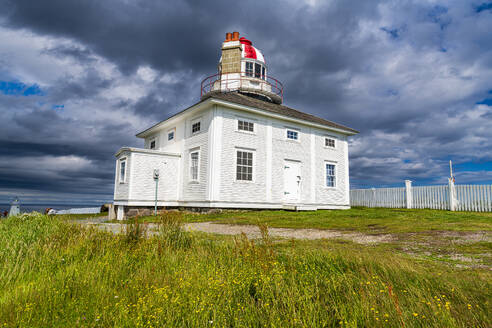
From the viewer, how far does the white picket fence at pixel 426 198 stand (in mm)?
17281

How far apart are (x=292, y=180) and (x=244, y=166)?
371cm

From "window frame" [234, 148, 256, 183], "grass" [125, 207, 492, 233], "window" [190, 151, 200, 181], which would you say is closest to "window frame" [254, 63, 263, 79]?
"window frame" [234, 148, 256, 183]

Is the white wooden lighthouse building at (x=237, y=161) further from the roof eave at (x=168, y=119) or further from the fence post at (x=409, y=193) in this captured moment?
the fence post at (x=409, y=193)

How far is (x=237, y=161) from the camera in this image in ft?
54.5

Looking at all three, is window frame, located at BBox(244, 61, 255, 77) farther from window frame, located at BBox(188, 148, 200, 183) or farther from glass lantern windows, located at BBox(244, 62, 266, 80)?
window frame, located at BBox(188, 148, 200, 183)

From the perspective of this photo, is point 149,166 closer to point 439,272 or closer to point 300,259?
point 300,259

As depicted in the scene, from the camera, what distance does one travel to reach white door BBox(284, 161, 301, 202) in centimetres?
1834

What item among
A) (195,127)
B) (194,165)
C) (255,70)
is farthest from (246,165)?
(255,70)

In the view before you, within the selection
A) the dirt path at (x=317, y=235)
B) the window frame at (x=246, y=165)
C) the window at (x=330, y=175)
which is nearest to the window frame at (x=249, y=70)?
the window frame at (x=246, y=165)

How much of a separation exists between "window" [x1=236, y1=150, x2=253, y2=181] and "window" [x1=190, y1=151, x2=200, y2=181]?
242 centimetres

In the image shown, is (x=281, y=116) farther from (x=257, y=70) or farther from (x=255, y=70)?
(x=257, y=70)

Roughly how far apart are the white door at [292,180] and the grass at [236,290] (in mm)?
13529

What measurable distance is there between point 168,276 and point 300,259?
1.87 metres

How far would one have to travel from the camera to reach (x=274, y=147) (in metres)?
18.1
